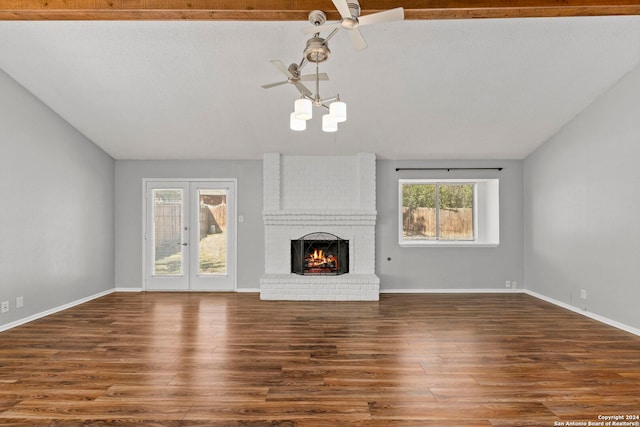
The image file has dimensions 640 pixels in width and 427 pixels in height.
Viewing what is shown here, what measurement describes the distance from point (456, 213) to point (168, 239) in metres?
5.32

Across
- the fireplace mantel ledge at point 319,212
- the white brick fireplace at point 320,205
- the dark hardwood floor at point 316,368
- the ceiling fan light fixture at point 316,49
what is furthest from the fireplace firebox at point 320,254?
the ceiling fan light fixture at point 316,49

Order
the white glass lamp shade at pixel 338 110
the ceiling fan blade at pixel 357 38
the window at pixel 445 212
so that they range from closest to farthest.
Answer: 1. the ceiling fan blade at pixel 357 38
2. the white glass lamp shade at pixel 338 110
3. the window at pixel 445 212

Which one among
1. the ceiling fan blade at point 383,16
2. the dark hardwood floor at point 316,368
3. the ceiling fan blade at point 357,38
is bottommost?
the dark hardwood floor at point 316,368

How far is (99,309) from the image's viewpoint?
5.37m

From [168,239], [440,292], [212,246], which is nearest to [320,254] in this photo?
[212,246]

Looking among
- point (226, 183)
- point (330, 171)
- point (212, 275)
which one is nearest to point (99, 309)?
point (212, 275)

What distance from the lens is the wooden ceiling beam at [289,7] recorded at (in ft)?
9.89

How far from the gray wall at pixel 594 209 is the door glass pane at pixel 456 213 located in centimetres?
106

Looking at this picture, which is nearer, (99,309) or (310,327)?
(310,327)

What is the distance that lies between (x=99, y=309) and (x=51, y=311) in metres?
0.57

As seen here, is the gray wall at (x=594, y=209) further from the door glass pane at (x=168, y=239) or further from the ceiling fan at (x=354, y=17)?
the door glass pane at (x=168, y=239)

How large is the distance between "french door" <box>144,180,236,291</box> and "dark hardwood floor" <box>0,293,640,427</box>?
1517 mm

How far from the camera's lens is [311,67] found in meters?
4.28

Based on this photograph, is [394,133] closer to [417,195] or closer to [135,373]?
[417,195]
